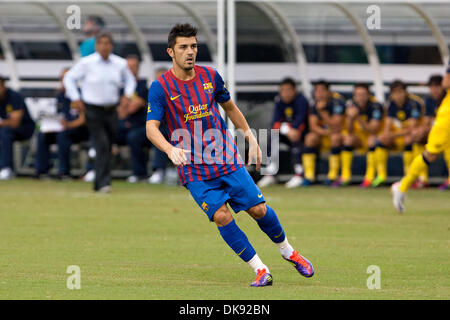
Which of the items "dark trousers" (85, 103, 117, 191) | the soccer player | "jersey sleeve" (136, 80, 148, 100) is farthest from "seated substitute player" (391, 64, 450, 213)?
"jersey sleeve" (136, 80, 148, 100)

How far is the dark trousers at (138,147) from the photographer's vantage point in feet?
53.6

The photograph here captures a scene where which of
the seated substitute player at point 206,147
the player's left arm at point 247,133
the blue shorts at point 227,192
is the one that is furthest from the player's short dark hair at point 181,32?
the blue shorts at point 227,192

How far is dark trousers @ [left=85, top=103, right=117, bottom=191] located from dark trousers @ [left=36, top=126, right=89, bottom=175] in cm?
291

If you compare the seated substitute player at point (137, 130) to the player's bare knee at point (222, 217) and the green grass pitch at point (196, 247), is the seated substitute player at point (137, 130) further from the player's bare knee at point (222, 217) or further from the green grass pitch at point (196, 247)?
the player's bare knee at point (222, 217)

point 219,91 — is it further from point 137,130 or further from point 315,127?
point 137,130

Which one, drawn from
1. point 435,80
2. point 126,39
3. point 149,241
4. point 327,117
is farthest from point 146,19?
point 149,241

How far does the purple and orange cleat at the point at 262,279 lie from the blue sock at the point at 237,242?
0.17m

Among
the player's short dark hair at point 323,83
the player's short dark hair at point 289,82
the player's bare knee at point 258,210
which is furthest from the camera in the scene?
the player's short dark hair at point 323,83

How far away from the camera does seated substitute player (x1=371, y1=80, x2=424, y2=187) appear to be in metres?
15.4

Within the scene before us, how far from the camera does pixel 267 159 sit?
659 inches

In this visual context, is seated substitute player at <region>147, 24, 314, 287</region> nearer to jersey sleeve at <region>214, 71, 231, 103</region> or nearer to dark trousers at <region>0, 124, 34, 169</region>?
jersey sleeve at <region>214, 71, 231, 103</region>

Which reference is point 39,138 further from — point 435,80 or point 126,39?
point 435,80

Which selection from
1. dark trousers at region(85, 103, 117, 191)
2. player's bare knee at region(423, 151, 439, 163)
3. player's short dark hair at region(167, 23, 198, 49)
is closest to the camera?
player's short dark hair at region(167, 23, 198, 49)

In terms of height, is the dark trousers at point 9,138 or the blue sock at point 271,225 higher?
the blue sock at point 271,225
